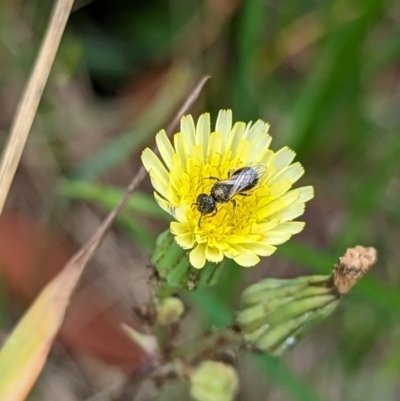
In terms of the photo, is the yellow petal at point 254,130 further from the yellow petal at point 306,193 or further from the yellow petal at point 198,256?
the yellow petal at point 198,256

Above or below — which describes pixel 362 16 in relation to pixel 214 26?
below

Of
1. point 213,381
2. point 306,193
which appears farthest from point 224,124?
point 213,381

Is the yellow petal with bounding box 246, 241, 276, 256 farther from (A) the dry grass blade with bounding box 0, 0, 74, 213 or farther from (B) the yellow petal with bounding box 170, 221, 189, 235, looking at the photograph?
(A) the dry grass blade with bounding box 0, 0, 74, 213

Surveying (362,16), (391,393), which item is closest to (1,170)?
(362,16)

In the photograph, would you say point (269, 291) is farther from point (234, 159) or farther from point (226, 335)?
point (234, 159)

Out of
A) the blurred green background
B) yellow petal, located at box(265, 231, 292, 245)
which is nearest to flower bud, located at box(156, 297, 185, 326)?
yellow petal, located at box(265, 231, 292, 245)

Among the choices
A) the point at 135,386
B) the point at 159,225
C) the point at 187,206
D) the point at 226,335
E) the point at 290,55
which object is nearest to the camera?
the point at 187,206

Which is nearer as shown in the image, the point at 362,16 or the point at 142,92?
the point at 362,16

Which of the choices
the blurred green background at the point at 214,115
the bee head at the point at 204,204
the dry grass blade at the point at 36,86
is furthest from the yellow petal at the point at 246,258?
the blurred green background at the point at 214,115
